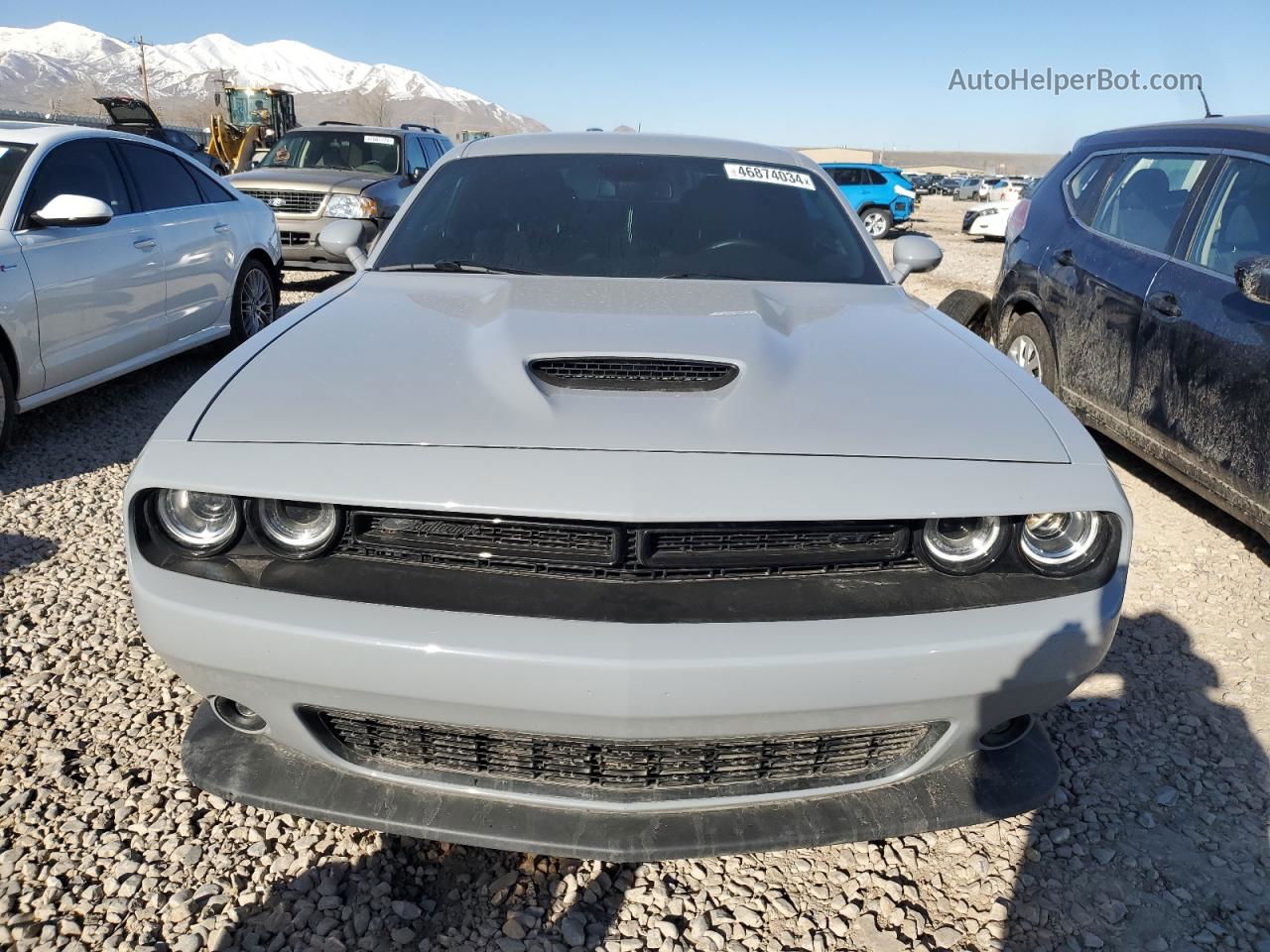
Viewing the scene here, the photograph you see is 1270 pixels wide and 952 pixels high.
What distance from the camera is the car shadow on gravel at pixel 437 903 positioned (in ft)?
5.99

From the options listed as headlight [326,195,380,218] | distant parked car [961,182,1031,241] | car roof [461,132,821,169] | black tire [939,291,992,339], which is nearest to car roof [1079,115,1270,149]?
black tire [939,291,992,339]

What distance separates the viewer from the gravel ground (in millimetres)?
1861

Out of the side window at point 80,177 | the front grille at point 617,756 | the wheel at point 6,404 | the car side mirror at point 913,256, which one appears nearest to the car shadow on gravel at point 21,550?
the wheel at point 6,404

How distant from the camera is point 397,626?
1.57m

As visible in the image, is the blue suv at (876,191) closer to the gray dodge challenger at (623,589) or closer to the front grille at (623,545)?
the gray dodge challenger at (623,589)

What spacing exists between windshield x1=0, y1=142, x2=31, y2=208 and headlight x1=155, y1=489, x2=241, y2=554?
353 cm

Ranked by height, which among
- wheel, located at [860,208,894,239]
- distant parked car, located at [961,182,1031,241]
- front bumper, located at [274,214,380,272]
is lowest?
wheel, located at [860,208,894,239]

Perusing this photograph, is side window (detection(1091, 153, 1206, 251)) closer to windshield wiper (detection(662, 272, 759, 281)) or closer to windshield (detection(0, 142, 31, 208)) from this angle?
windshield wiper (detection(662, 272, 759, 281))

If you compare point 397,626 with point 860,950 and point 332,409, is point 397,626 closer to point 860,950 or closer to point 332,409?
point 332,409

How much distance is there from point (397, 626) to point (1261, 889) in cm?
198

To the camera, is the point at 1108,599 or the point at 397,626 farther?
the point at 1108,599

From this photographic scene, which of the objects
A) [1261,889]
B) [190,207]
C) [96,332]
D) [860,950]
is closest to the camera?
[860,950]

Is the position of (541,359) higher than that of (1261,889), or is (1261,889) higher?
(541,359)

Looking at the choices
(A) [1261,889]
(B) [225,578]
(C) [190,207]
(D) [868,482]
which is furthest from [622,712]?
(C) [190,207]
